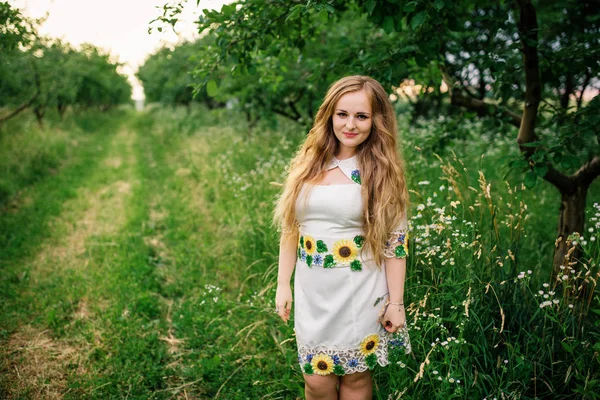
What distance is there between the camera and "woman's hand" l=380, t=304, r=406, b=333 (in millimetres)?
1941

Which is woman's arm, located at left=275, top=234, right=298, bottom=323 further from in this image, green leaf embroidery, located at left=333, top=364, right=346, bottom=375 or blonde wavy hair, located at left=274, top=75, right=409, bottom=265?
green leaf embroidery, located at left=333, top=364, right=346, bottom=375

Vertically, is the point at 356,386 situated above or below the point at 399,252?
below

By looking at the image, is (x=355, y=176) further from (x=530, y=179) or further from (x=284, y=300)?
(x=530, y=179)

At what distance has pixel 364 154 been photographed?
2.05m

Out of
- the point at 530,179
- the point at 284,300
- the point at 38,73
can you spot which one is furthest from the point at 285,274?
the point at 38,73

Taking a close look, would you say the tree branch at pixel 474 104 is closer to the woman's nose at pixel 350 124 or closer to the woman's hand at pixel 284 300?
the woman's nose at pixel 350 124

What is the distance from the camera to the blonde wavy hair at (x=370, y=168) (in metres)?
1.93

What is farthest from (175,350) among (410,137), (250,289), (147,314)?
(410,137)

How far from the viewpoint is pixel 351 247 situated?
6.31ft

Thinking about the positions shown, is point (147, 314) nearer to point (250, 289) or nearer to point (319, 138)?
point (250, 289)

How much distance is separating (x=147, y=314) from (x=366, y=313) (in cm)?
251

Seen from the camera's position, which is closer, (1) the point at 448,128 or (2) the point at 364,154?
(2) the point at 364,154

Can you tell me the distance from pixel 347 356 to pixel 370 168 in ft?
3.04


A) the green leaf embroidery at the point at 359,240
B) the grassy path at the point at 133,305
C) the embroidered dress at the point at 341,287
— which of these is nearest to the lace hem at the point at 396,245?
the embroidered dress at the point at 341,287
